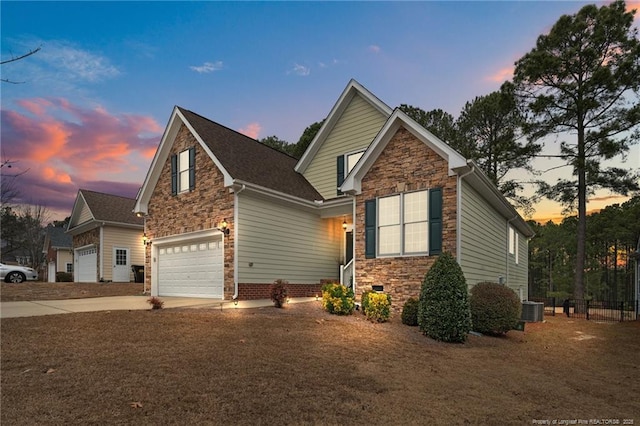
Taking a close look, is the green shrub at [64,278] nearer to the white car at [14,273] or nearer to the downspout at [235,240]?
the white car at [14,273]

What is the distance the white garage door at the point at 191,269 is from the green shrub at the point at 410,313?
6.98 m

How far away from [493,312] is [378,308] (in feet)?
10.6

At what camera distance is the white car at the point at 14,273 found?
21312 mm

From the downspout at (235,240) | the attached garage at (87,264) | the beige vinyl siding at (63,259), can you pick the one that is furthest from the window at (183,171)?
the beige vinyl siding at (63,259)

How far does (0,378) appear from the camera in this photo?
5.04 meters

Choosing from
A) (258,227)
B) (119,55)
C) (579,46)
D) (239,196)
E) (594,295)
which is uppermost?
(579,46)

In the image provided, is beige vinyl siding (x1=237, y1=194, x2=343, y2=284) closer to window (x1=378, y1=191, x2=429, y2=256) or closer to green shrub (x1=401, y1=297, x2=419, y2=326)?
window (x1=378, y1=191, x2=429, y2=256)

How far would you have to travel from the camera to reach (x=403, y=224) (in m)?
12.3

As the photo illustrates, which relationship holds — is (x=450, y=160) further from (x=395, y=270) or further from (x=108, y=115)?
(x=108, y=115)

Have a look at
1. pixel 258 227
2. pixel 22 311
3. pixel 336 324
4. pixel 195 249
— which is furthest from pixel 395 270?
pixel 22 311

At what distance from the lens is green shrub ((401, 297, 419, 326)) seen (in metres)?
10.6

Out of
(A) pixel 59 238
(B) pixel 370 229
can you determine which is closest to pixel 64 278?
(A) pixel 59 238

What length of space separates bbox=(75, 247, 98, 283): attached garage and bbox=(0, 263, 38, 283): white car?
10.8ft

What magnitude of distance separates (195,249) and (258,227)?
3.27m
